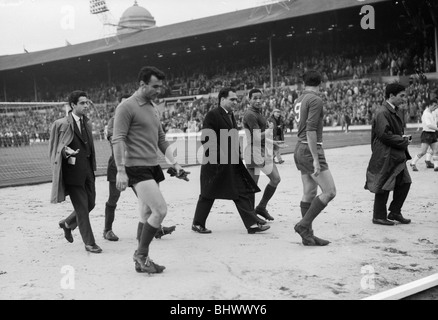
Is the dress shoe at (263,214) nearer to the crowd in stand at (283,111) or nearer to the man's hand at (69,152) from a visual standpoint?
the man's hand at (69,152)

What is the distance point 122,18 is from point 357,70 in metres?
52.2

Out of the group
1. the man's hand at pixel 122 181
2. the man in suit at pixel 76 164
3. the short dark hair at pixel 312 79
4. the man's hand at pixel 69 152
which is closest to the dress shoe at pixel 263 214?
the short dark hair at pixel 312 79

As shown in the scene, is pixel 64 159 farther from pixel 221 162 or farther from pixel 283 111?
pixel 283 111

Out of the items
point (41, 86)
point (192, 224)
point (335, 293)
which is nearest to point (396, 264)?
point (335, 293)

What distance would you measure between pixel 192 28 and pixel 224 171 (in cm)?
3850

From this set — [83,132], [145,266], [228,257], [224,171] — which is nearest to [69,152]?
[83,132]

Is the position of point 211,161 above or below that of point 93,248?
above

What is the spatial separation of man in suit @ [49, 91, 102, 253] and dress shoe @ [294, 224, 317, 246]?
1.94 m

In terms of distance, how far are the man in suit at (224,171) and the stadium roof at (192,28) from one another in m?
24.6

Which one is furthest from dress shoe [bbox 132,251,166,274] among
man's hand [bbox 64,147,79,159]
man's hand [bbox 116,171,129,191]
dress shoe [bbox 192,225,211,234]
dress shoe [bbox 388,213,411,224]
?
dress shoe [bbox 388,213,411,224]

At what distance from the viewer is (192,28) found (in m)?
43.9

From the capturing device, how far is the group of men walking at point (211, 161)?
5.01 meters
